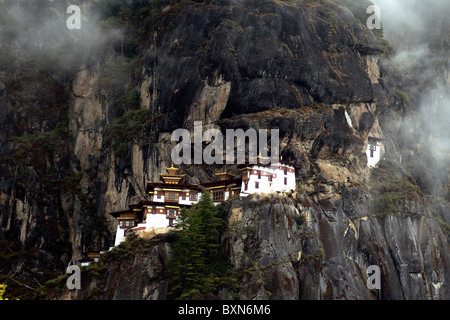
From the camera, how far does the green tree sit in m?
65.2

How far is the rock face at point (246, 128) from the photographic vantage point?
67.9 meters

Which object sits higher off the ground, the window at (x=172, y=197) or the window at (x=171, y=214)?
the window at (x=172, y=197)

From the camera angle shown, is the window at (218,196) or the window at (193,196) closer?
the window at (218,196)

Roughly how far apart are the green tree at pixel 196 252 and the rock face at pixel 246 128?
1340 mm

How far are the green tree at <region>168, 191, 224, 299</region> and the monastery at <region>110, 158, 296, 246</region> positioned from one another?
3.17 metres

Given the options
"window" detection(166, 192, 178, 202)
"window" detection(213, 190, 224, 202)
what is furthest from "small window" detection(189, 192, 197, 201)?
"window" detection(213, 190, 224, 202)

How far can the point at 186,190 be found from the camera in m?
75.4

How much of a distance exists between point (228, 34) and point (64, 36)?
32.7 m

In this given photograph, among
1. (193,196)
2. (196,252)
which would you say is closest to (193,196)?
(193,196)

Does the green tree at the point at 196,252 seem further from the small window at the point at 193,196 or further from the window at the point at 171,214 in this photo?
the small window at the point at 193,196

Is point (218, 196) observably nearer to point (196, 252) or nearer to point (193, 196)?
point (193, 196)

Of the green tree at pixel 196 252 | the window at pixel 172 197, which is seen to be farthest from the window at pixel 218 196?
the window at pixel 172 197

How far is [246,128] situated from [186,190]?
31.8 ft

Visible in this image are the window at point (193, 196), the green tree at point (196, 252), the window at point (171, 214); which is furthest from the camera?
the window at point (193, 196)
